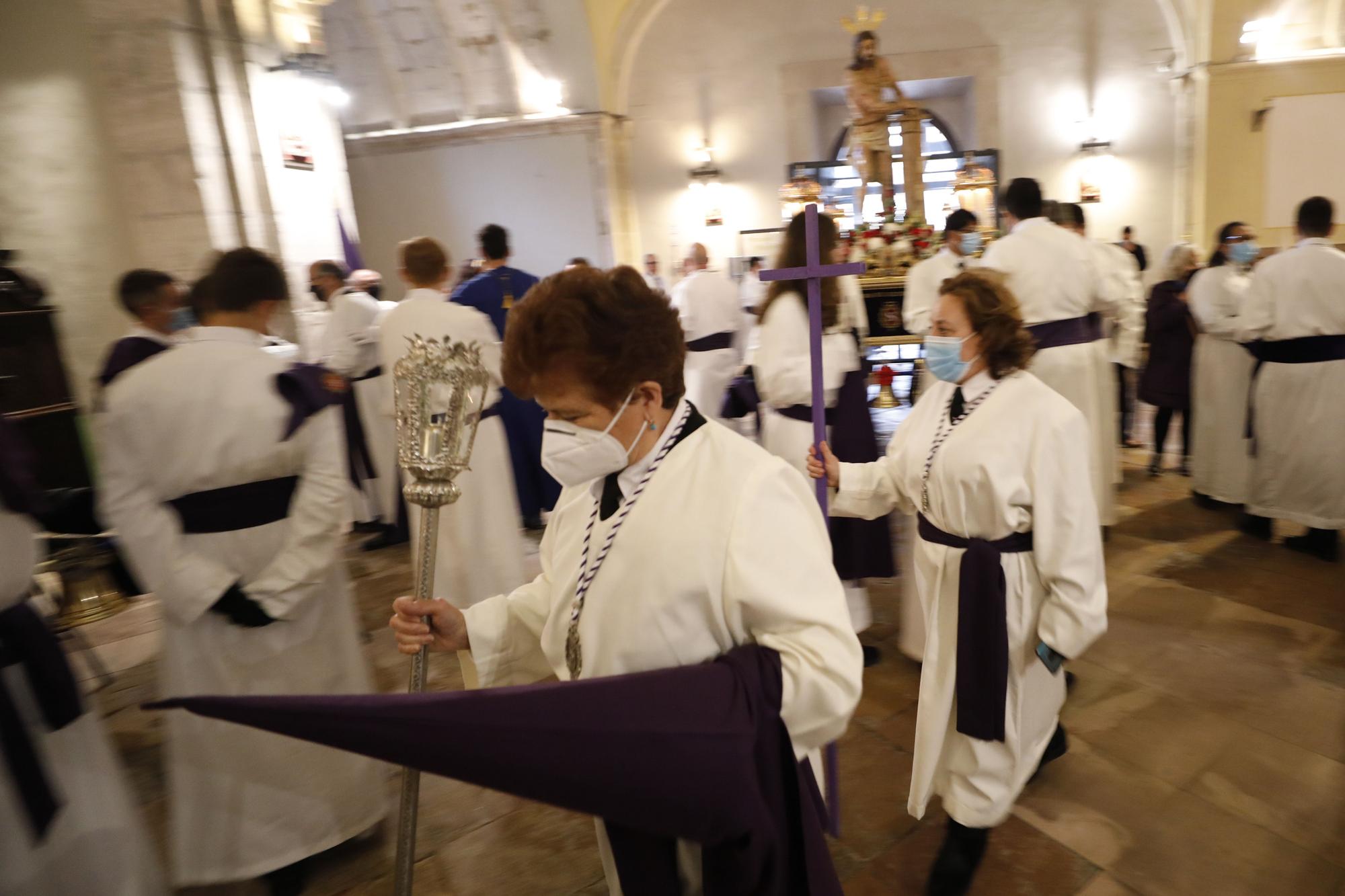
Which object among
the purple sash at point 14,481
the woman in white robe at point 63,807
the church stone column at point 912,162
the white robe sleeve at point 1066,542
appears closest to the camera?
the purple sash at point 14,481

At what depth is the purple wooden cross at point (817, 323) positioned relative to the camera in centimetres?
227

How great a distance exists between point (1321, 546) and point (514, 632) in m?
4.87

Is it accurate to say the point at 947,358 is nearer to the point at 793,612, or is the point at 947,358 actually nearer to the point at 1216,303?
the point at 793,612

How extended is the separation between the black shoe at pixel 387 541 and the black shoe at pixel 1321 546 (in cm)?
573

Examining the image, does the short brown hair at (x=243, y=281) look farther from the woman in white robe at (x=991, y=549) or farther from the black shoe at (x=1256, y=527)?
the black shoe at (x=1256, y=527)

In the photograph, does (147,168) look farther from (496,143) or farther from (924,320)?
(496,143)

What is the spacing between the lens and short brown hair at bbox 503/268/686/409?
4.44 ft

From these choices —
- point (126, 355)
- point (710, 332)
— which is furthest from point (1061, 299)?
point (126, 355)

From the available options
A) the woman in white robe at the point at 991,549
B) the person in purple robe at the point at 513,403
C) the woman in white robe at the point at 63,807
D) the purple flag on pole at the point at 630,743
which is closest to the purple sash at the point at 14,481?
the woman in white robe at the point at 63,807

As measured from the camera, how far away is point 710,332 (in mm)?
6746

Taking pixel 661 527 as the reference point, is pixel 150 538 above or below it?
below

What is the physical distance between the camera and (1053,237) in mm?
4367

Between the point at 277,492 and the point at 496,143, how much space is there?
10.8 m

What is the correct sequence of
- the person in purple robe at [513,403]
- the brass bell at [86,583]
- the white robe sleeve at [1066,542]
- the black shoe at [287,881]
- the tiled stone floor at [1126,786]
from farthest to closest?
the person in purple robe at [513,403] → the brass bell at [86,583] → the black shoe at [287,881] → the tiled stone floor at [1126,786] → the white robe sleeve at [1066,542]
